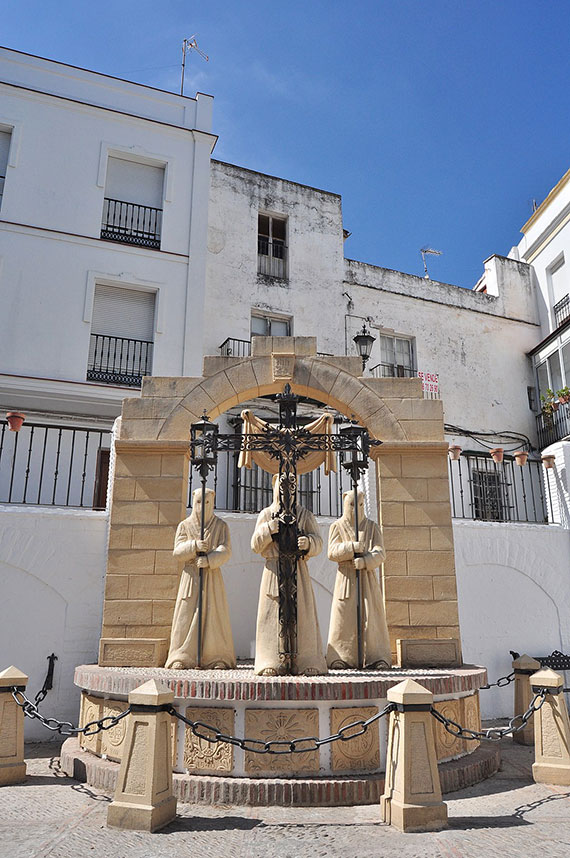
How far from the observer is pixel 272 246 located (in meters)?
16.6

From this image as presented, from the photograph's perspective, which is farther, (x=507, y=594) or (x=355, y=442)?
(x=507, y=594)

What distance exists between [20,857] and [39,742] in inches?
159

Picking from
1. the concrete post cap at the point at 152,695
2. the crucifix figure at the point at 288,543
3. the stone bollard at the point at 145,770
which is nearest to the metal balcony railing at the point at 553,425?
the crucifix figure at the point at 288,543

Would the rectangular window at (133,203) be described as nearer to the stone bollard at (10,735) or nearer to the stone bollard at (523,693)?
the stone bollard at (10,735)

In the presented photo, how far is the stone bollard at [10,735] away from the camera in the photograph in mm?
5371

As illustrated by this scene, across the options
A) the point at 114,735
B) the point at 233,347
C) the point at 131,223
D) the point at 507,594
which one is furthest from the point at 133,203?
the point at 114,735

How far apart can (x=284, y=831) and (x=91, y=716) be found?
243cm

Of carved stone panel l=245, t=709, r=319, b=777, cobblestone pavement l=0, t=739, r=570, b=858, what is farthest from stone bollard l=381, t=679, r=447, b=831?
carved stone panel l=245, t=709, r=319, b=777

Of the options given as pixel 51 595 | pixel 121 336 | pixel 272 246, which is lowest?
pixel 51 595

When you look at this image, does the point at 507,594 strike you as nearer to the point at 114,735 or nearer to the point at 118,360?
the point at 114,735

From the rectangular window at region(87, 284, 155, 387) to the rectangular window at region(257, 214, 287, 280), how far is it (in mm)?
3601

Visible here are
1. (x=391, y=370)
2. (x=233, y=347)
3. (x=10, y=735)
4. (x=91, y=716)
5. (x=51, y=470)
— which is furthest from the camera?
(x=391, y=370)

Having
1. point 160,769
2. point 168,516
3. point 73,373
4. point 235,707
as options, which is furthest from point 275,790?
point 73,373

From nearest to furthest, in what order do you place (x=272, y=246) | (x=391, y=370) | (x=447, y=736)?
(x=447, y=736) < (x=272, y=246) < (x=391, y=370)
